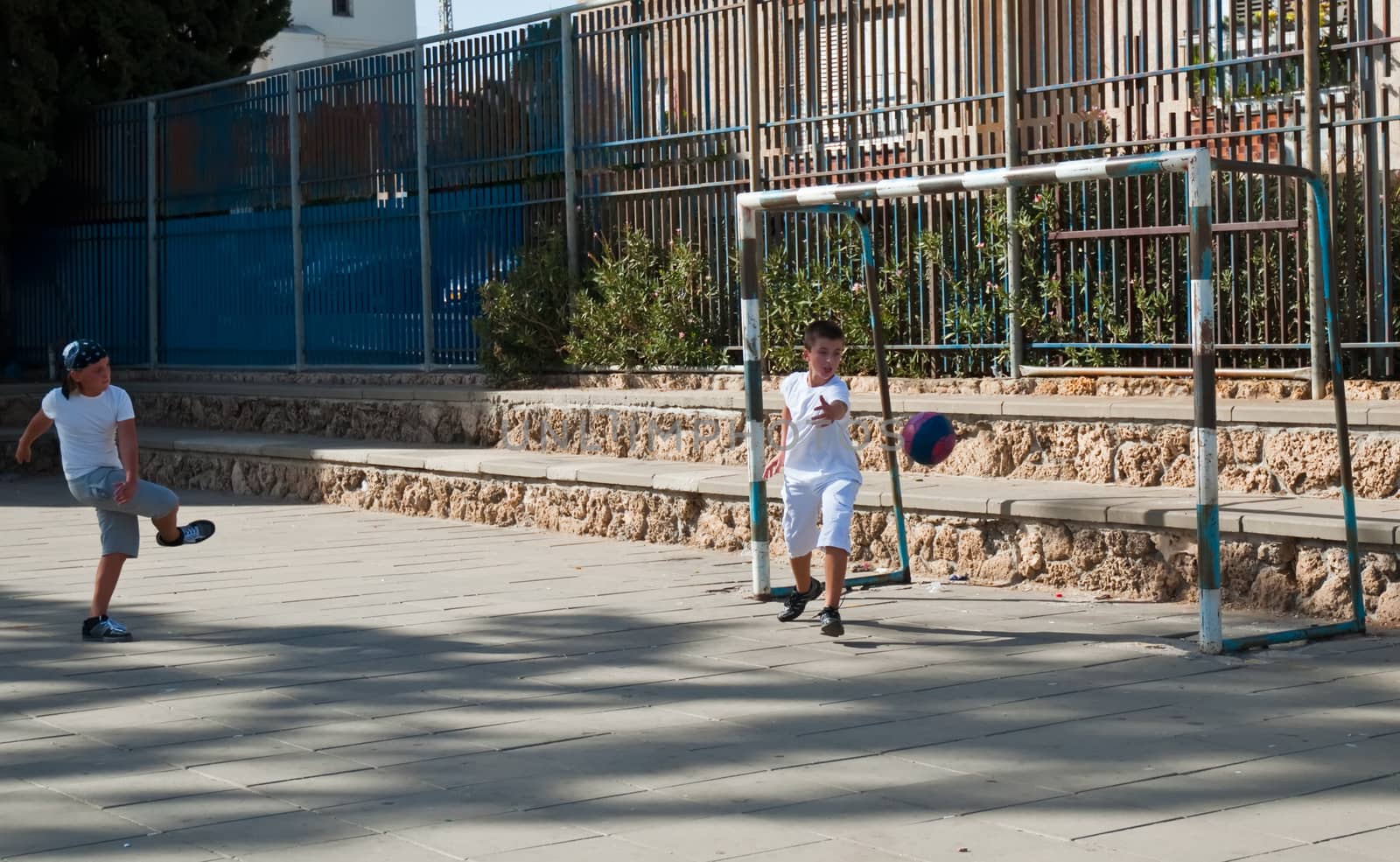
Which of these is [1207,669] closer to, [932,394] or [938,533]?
[938,533]

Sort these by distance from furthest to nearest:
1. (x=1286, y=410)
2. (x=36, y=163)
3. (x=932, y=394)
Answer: (x=36, y=163), (x=932, y=394), (x=1286, y=410)

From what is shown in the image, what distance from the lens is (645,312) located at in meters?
13.3

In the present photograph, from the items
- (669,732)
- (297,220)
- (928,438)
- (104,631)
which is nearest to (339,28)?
(297,220)

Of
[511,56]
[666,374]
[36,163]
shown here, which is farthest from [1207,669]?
[36,163]

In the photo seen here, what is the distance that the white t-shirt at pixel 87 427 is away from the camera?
8.11 meters

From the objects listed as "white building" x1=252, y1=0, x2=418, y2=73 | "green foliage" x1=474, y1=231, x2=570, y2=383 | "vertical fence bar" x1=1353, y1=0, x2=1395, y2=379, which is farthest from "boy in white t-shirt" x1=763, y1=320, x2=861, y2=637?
"white building" x1=252, y1=0, x2=418, y2=73

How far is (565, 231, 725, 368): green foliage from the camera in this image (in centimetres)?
1314

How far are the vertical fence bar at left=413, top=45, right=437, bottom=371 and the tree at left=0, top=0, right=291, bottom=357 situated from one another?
5531 millimetres

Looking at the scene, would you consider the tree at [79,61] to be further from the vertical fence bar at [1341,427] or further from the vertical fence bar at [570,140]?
the vertical fence bar at [1341,427]

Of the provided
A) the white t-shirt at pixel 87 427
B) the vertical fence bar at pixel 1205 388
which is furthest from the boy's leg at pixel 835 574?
the white t-shirt at pixel 87 427

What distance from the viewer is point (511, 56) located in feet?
48.4

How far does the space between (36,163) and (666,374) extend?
30.2ft

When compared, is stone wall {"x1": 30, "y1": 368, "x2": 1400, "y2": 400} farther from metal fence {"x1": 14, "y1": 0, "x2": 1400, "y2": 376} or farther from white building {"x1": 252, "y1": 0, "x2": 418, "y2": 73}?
white building {"x1": 252, "y1": 0, "x2": 418, "y2": 73}

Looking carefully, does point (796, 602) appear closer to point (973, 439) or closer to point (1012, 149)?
point (973, 439)
